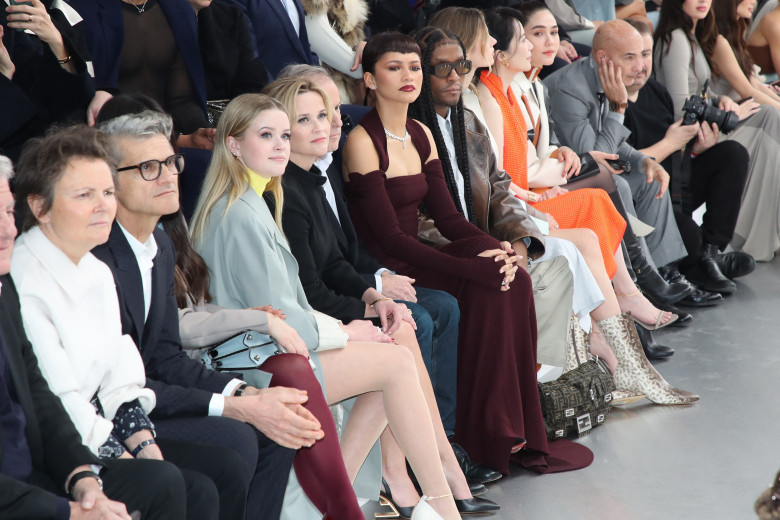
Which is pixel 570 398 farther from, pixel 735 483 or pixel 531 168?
pixel 531 168

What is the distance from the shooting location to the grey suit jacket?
17.1 feet

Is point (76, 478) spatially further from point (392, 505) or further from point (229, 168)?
point (392, 505)

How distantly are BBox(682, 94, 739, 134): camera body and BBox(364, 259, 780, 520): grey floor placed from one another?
1436 mm

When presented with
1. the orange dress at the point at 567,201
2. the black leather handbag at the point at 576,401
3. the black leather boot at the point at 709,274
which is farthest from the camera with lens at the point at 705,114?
the black leather handbag at the point at 576,401

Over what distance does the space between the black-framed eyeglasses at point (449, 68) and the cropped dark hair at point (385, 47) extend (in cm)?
18

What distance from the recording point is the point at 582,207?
4562 mm

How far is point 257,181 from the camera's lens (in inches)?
119

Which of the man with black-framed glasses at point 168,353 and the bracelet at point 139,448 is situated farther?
the man with black-framed glasses at point 168,353

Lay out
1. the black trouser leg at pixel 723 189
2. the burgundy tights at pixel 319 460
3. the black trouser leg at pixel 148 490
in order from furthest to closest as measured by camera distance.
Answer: the black trouser leg at pixel 723 189
the burgundy tights at pixel 319 460
the black trouser leg at pixel 148 490

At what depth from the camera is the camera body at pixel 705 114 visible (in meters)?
5.67

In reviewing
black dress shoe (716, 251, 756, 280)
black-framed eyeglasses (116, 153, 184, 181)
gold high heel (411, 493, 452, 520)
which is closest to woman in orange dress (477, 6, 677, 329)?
black dress shoe (716, 251, 756, 280)

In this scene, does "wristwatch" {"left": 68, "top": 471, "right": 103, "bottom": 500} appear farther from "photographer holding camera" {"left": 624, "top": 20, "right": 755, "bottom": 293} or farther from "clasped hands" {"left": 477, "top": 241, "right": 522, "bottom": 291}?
"photographer holding camera" {"left": 624, "top": 20, "right": 755, "bottom": 293}

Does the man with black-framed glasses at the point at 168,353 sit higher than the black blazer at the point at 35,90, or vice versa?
the black blazer at the point at 35,90

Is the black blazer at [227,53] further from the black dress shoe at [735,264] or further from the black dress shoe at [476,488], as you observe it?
the black dress shoe at [735,264]
